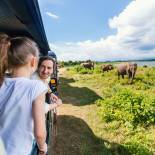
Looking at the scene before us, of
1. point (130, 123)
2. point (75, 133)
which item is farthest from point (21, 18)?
point (130, 123)

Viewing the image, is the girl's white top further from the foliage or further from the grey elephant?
the grey elephant

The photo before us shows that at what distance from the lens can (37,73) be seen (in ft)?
16.2

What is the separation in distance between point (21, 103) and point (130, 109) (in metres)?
7.59

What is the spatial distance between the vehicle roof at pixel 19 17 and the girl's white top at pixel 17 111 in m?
2.13

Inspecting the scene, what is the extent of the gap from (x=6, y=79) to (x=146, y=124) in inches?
281

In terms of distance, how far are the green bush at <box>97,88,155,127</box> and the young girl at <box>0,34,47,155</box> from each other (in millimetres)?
6902

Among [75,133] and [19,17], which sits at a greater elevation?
[19,17]

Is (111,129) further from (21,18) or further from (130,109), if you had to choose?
(21,18)

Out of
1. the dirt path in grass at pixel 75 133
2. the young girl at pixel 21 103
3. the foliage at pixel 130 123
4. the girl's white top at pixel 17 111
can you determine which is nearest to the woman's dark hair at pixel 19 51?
the young girl at pixel 21 103

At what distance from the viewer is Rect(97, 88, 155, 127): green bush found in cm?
944

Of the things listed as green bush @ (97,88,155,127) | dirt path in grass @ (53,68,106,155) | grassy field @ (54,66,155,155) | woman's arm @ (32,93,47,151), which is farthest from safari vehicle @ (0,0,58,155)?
green bush @ (97,88,155,127)

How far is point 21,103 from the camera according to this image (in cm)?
263

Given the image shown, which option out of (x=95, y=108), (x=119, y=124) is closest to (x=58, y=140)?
(x=119, y=124)

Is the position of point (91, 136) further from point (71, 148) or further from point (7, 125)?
point (7, 125)
